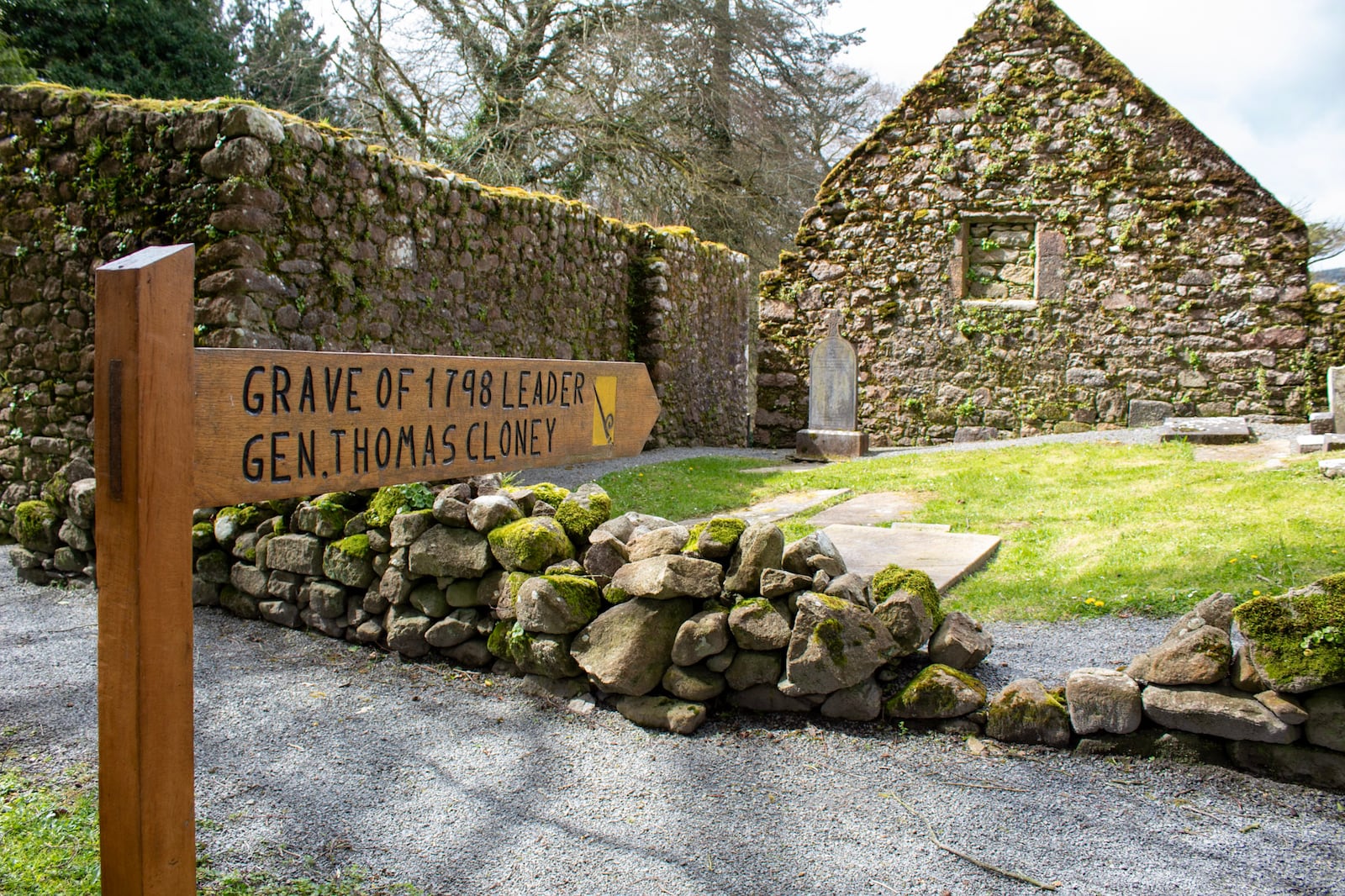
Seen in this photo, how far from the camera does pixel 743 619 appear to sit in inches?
133

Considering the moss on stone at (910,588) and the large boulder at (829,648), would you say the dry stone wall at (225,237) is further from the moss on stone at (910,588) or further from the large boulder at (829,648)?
the moss on stone at (910,588)

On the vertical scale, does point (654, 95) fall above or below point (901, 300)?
above

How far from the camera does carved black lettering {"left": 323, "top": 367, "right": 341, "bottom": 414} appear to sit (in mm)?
1900

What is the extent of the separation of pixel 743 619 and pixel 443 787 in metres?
1.22

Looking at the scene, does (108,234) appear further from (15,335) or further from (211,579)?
(211,579)

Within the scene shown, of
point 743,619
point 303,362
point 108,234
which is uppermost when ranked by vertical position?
point 108,234

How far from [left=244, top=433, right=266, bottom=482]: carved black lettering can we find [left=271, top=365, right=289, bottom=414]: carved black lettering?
0.23ft

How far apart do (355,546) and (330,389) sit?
8.52ft

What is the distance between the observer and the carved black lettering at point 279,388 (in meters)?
1.79

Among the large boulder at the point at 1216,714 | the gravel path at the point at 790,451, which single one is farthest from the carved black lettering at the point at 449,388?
the gravel path at the point at 790,451

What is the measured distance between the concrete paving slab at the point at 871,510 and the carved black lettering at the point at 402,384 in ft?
13.9

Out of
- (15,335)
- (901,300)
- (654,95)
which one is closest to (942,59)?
(901,300)

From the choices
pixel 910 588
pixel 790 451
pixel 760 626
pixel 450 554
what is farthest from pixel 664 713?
pixel 790 451

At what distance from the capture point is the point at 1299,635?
2.80m
